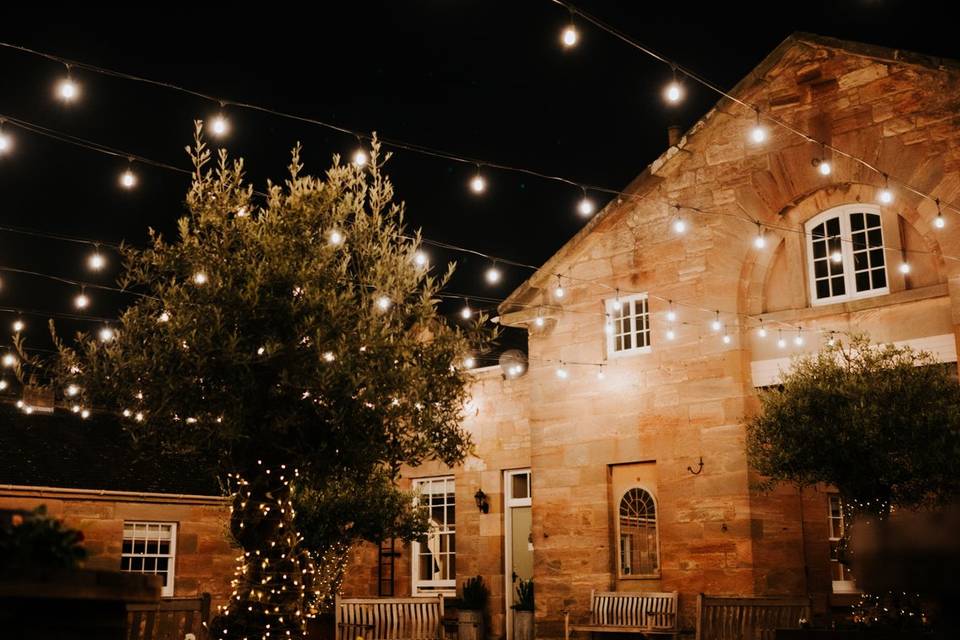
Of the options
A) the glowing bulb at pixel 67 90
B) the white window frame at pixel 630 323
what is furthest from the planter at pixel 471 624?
the glowing bulb at pixel 67 90

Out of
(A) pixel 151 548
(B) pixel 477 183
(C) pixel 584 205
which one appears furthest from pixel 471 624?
(B) pixel 477 183

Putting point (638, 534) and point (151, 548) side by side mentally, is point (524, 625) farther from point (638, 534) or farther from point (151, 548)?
point (151, 548)

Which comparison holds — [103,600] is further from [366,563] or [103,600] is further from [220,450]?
[366,563]

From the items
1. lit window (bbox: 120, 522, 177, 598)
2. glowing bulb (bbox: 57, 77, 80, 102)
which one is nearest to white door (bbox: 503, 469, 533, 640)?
lit window (bbox: 120, 522, 177, 598)

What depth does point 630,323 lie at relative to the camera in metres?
16.7

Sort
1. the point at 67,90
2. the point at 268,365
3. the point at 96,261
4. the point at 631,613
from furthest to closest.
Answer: the point at 631,613 < the point at 96,261 < the point at 268,365 < the point at 67,90

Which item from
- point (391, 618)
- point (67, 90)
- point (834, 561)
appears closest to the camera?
point (67, 90)

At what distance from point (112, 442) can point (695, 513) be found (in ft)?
40.2

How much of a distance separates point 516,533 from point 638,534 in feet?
11.1

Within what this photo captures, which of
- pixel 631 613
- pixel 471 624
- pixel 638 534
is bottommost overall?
pixel 471 624

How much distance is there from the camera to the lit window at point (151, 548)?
741 inches

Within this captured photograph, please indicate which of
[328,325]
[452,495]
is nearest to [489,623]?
[452,495]

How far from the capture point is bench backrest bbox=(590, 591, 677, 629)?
582 inches

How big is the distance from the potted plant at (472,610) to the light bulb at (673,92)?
1090 centimetres
